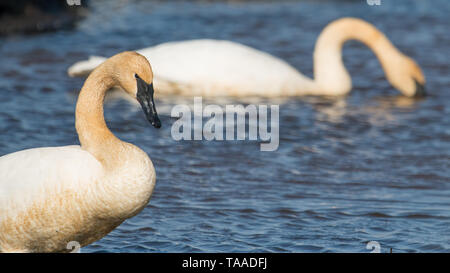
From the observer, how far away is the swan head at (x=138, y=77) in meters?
4.57

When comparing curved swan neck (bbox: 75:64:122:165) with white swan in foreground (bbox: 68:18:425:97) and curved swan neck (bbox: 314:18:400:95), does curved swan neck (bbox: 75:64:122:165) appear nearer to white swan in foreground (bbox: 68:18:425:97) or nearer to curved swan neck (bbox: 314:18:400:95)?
white swan in foreground (bbox: 68:18:425:97)

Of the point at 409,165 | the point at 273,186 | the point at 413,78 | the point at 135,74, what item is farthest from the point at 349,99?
the point at 135,74

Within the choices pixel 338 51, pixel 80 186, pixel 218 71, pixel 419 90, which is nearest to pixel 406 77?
pixel 419 90

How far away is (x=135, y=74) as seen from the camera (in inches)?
180

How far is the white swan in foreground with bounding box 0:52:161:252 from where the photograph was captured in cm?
443

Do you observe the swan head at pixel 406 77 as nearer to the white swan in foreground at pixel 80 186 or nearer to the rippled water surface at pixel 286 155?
the rippled water surface at pixel 286 155

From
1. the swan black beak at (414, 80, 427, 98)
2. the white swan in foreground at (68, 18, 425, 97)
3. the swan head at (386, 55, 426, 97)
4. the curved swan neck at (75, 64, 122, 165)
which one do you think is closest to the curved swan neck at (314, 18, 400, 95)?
the swan head at (386, 55, 426, 97)

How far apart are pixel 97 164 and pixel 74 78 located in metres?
6.06

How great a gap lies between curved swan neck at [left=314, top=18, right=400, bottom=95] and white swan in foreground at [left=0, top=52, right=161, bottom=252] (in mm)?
5703

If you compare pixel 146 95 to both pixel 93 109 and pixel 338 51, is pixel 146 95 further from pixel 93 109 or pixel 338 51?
pixel 338 51

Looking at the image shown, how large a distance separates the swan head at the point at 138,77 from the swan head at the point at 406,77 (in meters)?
6.06

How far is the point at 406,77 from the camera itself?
10.2 meters

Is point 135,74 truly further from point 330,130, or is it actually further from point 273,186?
point 330,130
